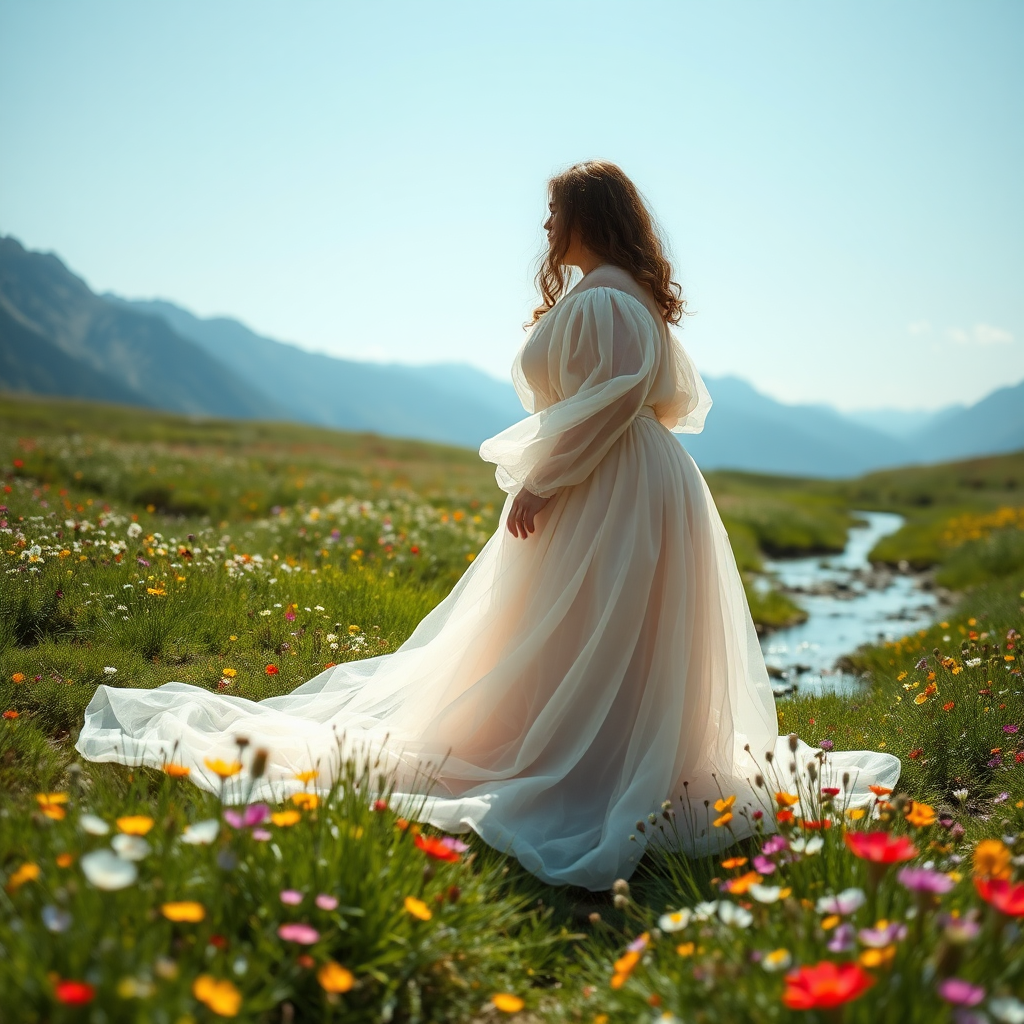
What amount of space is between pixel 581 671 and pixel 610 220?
97.5 inches

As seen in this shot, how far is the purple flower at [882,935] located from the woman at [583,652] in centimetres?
153

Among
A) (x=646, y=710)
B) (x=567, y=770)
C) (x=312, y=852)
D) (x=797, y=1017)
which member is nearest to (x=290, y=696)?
(x=567, y=770)

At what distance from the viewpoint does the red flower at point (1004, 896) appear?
5.98 ft

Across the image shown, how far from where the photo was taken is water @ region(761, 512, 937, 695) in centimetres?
889

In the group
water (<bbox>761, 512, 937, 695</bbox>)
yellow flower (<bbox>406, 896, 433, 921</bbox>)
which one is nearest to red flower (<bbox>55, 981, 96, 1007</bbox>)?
yellow flower (<bbox>406, 896, 433, 921</bbox>)

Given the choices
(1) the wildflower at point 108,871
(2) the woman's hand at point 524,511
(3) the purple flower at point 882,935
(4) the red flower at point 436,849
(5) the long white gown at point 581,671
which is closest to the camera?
(1) the wildflower at point 108,871

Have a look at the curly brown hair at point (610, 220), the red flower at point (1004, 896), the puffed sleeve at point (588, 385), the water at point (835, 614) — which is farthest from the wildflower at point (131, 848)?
the water at point (835, 614)

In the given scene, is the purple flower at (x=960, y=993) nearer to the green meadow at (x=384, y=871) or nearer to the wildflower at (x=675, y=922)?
the green meadow at (x=384, y=871)

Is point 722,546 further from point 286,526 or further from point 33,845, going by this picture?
point 286,526

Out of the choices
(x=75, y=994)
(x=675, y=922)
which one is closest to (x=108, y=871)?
(x=75, y=994)

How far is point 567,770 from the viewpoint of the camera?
12.5ft

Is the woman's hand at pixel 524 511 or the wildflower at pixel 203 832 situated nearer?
the wildflower at pixel 203 832

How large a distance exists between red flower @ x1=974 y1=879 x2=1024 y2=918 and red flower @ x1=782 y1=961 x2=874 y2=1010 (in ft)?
1.13

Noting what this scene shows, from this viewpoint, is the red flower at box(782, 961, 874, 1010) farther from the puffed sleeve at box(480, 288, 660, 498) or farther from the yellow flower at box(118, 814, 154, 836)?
the puffed sleeve at box(480, 288, 660, 498)
